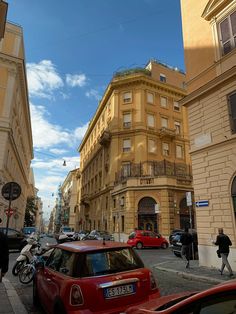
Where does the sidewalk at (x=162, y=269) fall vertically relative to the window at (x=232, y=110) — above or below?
below

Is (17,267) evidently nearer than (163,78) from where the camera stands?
Yes

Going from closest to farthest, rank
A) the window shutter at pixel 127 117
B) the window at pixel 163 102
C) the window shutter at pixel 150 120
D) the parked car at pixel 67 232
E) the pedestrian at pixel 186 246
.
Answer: the pedestrian at pixel 186 246, the parked car at pixel 67 232, the window shutter at pixel 150 120, the window shutter at pixel 127 117, the window at pixel 163 102

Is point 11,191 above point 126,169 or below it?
below

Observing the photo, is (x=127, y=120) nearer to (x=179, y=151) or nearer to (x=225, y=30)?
(x=179, y=151)

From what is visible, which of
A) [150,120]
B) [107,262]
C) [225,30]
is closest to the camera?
[107,262]

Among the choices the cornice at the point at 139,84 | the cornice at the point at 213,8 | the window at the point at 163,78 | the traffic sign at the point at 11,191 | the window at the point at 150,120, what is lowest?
the traffic sign at the point at 11,191

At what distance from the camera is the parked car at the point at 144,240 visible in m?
24.6

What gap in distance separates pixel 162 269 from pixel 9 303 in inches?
299

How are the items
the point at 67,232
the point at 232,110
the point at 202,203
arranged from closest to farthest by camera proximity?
1. the point at 232,110
2. the point at 202,203
3. the point at 67,232

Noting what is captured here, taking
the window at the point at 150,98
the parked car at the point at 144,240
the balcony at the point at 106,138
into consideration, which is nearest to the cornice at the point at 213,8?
the parked car at the point at 144,240

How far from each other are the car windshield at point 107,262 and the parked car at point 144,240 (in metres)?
20.2

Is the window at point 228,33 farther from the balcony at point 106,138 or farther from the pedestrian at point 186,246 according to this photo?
the balcony at point 106,138

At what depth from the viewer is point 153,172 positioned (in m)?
33.1

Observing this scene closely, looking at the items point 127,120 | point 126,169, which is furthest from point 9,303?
point 127,120
